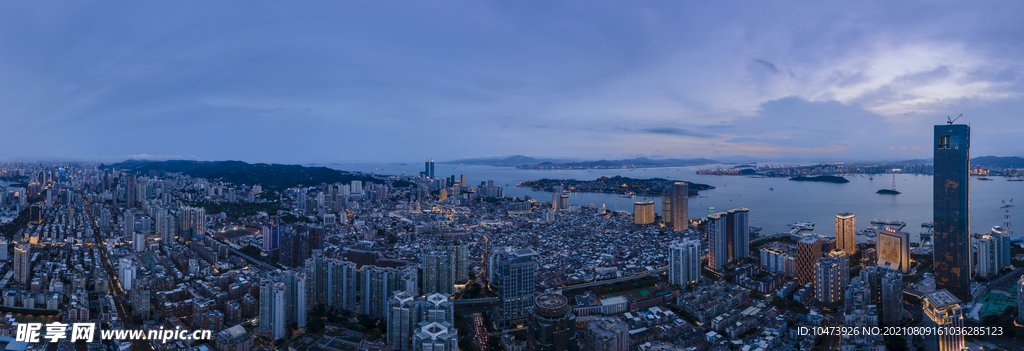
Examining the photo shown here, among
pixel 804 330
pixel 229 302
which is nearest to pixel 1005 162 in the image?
pixel 804 330

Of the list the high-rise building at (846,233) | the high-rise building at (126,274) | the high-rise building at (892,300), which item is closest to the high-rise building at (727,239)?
the high-rise building at (846,233)

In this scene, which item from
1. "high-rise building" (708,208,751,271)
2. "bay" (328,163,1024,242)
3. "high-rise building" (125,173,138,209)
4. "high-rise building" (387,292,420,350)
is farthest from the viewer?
"high-rise building" (125,173,138,209)

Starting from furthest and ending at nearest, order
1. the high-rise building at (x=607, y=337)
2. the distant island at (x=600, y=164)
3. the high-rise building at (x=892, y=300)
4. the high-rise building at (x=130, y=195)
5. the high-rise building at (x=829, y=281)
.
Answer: the distant island at (x=600, y=164) < the high-rise building at (x=130, y=195) < the high-rise building at (x=829, y=281) < the high-rise building at (x=892, y=300) < the high-rise building at (x=607, y=337)

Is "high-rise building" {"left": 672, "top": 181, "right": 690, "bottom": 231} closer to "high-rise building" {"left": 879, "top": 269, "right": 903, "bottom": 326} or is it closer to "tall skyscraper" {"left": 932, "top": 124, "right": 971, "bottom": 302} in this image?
"tall skyscraper" {"left": 932, "top": 124, "right": 971, "bottom": 302}

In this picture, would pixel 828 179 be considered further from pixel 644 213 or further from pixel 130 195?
pixel 130 195

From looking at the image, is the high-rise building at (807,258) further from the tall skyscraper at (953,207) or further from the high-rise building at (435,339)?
the high-rise building at (435,339)

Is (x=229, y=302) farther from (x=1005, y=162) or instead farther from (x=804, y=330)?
(x=1005, y=162)

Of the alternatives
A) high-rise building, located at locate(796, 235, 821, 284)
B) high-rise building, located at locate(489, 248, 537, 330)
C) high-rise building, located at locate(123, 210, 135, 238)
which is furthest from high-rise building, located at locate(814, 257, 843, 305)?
high-rise building, located at locate(123, 210, 135, 238)
